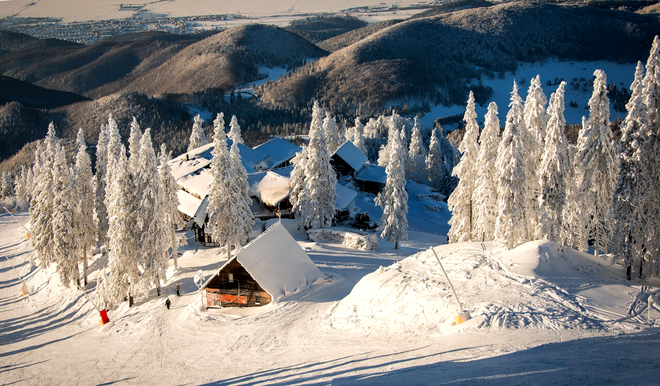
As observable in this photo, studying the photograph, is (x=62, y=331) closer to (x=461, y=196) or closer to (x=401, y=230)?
(x=401, y=230)

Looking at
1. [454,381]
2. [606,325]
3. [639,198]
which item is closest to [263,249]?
[454,381]

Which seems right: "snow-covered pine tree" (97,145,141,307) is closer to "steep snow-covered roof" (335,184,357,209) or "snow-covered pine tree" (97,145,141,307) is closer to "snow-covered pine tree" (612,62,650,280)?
"steep snow-covered roof" (335,184,357,209)

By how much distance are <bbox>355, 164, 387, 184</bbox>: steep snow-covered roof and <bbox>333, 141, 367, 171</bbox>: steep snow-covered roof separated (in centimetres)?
111

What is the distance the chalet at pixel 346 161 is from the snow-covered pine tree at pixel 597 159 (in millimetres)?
38577

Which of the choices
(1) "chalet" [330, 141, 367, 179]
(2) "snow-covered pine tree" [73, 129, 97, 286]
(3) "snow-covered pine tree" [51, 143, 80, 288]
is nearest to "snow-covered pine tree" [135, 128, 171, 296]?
(3) "snow-covered pine tree" [51, 143, 80, 288]

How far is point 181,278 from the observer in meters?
32.2

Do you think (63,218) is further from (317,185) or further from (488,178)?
(488,178)

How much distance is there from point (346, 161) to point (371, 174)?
4.67m

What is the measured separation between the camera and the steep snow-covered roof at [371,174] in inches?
2527

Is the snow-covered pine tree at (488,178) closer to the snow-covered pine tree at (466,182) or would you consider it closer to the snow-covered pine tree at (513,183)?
the snow-covered pine tree at (466,182)

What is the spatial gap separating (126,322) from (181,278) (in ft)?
19.0

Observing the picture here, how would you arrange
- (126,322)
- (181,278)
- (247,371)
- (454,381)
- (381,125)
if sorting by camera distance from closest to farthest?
(454,381) → (247,371) → (126,322) → (181,278) → (381,125)

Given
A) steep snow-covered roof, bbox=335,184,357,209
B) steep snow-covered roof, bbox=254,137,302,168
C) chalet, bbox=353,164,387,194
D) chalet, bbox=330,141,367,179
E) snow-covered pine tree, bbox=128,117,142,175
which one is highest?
snow-covered pine tree, bbox=128,117,142,175

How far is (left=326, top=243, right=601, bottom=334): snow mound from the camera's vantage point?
1759 cm
